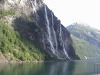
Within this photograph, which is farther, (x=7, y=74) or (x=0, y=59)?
(x=0, y=59)

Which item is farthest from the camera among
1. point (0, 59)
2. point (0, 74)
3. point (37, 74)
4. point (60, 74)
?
point (0, 59)

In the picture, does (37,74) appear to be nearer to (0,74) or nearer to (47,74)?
(47,74)

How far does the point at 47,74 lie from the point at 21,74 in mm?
13020

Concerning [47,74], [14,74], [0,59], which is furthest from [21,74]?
[0,59]

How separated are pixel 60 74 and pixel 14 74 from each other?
73.9 ft

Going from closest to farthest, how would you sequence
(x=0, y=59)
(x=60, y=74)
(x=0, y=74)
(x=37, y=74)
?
(x=0, y=74) → (x=37, y=74) → (x=60, y=74) → (x=0, y=59)

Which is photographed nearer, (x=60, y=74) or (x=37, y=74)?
(x=37, y=74)

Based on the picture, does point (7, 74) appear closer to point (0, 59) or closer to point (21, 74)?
point (21, 74)

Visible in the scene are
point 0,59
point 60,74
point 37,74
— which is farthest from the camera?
point 0,59

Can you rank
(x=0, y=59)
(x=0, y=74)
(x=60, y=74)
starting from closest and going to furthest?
(x=0, y=74)
(x=60, y=74)
(x=0, y=59)

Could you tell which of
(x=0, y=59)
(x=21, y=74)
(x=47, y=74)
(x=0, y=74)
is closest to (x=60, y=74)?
(x=47, y=74)

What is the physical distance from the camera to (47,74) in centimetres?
11150

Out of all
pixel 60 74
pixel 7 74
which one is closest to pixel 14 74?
pixel 7 74

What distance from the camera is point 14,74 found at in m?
101
